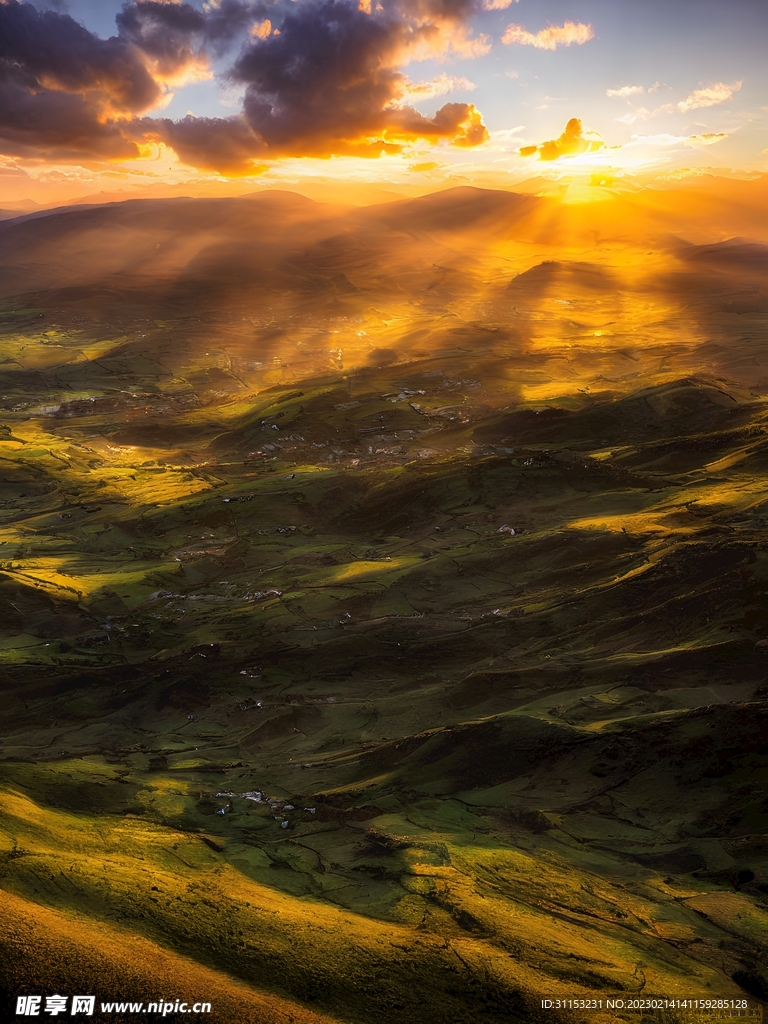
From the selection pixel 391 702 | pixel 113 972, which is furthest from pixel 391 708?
pixel 113 972

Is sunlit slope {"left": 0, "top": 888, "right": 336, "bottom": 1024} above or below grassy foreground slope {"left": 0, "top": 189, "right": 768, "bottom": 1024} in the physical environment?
above

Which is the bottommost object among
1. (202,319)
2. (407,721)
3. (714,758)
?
(407,721)

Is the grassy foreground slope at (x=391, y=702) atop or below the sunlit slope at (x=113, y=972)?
below

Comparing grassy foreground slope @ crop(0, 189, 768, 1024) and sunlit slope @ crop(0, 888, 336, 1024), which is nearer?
sunlit slope @ crop(0, 888, 336, 1024)

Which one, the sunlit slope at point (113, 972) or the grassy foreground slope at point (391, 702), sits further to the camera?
the grassy foreground slope at point (391, 702)

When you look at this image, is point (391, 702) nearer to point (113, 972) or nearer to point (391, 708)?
point (391, 708)

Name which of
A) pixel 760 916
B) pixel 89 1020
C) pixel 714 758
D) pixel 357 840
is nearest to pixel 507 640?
pixel 714 758

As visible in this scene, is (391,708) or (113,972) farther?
(391,708)

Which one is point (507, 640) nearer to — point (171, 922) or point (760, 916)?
point (760, 916)
